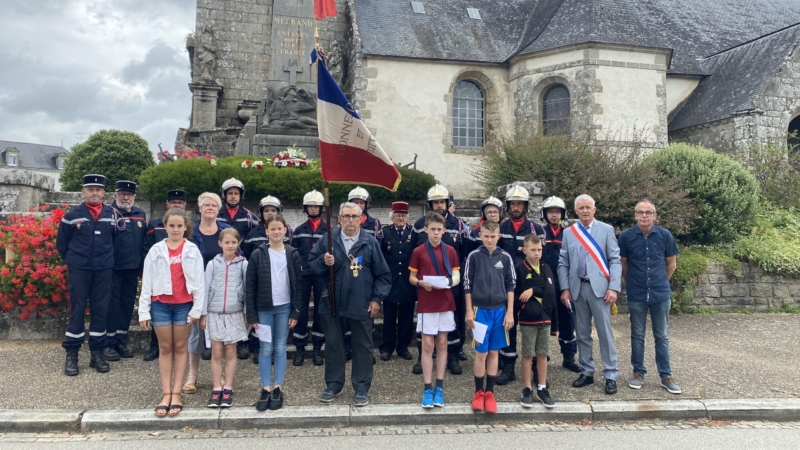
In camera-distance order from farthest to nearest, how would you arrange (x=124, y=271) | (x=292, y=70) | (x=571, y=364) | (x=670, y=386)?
(x=292, y=70), (x=124, y=271), (x=571, y=364), (x=670, y=386)

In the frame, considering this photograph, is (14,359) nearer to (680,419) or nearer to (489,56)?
(680,419)

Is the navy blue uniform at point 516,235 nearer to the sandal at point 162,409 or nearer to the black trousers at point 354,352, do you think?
the black trousers at point 354,352

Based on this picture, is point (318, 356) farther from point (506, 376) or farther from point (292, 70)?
point (292, 70)

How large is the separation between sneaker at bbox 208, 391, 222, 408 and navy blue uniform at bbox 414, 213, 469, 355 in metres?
2.04

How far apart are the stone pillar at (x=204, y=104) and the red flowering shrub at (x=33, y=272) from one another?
13423 millimetres

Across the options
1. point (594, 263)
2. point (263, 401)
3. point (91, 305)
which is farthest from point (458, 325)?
point (91, 305)

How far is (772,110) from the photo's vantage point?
16.3 m

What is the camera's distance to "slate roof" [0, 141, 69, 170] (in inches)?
2205

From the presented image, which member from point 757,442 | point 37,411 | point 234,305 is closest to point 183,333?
point 234,305

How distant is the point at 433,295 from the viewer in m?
4.73

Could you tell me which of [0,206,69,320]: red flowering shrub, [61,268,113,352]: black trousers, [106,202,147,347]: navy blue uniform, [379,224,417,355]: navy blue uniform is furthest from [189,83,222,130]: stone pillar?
[379,224,417,355]: navy blue uniform

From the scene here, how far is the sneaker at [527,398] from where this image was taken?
177 inches

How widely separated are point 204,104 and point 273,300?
16557mm

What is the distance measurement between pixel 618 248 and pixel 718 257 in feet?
18.6
